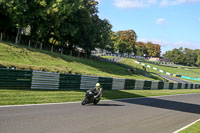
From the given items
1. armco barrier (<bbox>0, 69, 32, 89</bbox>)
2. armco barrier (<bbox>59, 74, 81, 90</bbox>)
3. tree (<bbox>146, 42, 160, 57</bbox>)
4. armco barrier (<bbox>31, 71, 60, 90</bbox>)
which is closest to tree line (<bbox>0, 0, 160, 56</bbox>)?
armco barrier (<bbox>59, 74, 81, 90</bbox>)

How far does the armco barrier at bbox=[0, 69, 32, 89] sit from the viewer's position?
13381 mm

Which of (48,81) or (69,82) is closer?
(48,81)

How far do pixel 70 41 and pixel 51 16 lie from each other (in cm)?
1100

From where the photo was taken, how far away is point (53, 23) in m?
38.5

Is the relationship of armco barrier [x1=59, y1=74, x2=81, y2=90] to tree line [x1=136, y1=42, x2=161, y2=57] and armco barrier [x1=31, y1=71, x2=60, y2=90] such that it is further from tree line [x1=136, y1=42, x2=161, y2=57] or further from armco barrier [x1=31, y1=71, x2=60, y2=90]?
tree line [x1=136, y1=42, x2=161, y2=57]

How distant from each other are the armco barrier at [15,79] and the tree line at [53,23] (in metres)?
21.3

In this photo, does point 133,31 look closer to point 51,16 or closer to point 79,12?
point 79,12

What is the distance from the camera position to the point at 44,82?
15422mm

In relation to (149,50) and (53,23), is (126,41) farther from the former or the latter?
(53,23)

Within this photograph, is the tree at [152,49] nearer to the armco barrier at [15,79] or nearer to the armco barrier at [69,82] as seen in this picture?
the armco barrier at [69,82]

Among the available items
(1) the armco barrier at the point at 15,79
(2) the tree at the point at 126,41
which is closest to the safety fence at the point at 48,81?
(1) the armco barrier at the point at 15,79

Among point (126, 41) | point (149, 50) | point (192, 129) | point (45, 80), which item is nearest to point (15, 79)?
point (45, 80)

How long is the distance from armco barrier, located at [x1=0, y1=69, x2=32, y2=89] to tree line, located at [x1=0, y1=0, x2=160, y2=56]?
69.8ft

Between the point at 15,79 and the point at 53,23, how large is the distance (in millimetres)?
26062
